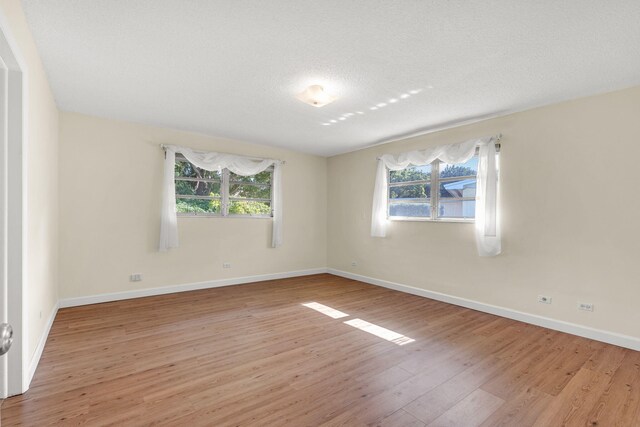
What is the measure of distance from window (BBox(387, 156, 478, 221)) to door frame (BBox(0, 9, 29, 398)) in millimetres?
4527

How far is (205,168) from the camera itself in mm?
4938

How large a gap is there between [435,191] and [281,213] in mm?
2736

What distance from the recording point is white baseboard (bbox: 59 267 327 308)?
4.05 m

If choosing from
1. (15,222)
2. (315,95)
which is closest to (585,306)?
(315,95)

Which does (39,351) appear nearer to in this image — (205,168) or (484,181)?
(205,168)

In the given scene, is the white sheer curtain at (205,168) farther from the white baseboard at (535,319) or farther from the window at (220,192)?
the white baseboard at (535,319)

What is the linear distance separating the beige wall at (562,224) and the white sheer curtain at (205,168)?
2678 millimetres

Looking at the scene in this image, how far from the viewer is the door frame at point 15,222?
1.97 meters

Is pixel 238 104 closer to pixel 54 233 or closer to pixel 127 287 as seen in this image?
pixel 54 233

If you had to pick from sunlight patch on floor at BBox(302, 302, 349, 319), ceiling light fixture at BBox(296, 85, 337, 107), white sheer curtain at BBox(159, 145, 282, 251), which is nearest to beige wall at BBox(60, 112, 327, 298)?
white sheer curtain at BBox(159, 145, 282, 251)

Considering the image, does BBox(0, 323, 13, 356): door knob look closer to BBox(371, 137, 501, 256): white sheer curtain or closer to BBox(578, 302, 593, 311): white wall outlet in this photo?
BBox(371, 137, 501, 256): white sheer curtain

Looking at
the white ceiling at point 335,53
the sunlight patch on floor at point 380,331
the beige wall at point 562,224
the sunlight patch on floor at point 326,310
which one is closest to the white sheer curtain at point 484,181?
the beige wall at point 562,224

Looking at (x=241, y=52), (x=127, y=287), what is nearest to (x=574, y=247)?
(x=241, y=52)

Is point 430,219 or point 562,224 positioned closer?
point 562,224
